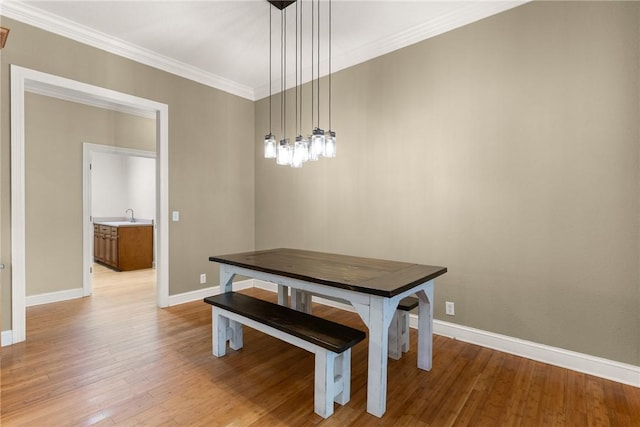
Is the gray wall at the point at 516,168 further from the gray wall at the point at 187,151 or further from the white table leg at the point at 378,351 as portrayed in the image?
the gray wall at the point at 187,151

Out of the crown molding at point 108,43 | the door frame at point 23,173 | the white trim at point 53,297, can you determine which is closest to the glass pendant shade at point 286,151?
the door frame at point 23,173

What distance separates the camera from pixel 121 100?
3.36 metres

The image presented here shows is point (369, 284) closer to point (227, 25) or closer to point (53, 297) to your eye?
point (227, 25)

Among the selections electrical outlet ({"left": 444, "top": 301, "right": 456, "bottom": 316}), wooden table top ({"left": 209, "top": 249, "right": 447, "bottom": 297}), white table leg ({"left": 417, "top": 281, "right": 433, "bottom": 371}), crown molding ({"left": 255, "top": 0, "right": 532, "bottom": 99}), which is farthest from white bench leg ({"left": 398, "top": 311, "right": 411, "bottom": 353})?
crown molding ({"left": 255, "top": 0, "right": 532, "bottom": 99})

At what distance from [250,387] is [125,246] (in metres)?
4.93

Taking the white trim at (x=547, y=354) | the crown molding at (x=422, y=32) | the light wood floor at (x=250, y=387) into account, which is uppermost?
the crown molding at (x=422, y=32)

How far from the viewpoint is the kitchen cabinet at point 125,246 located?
5.77 meters

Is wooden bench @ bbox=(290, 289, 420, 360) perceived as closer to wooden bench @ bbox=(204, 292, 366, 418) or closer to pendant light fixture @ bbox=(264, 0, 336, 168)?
wooden bench @ bbox=(204, 292, 366, 418)

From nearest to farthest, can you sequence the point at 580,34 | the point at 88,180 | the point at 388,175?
the point at 580,34 → the point at 388,175 → the point at 88,180

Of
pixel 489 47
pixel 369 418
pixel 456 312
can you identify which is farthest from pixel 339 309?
pixel 489 47

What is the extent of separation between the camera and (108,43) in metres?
3.19

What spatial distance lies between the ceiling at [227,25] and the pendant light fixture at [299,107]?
0.18 feet

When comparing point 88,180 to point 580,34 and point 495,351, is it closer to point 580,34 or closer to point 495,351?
point 495,351

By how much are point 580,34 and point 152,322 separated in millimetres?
4498
